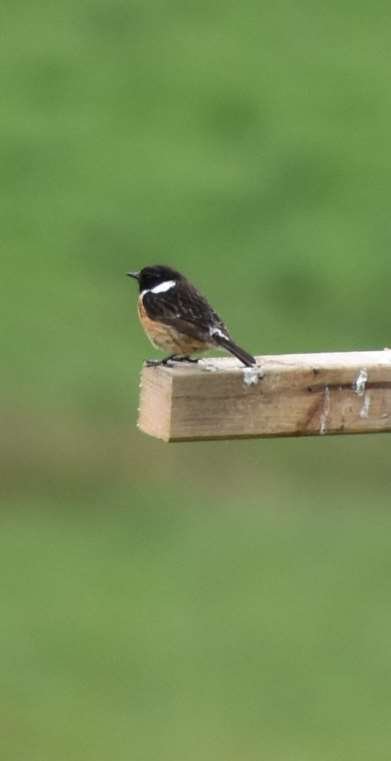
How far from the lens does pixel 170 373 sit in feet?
16.4

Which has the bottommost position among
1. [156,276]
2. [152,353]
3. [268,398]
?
[152,353]

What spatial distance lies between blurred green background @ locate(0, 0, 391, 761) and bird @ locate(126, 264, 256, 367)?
10.1 feet

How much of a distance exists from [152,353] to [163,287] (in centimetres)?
688

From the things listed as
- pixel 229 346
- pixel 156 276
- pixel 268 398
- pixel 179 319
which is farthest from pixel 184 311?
pixel 268 398

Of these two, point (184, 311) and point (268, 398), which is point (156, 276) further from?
point (268, 398)

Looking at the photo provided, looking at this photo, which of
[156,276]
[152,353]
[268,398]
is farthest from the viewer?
A: [152,353]

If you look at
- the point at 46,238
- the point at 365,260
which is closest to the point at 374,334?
the point at 365,260

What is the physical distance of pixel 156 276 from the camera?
784 cm

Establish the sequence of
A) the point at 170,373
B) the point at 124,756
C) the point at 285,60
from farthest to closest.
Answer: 1. the point at 285,60
2. the point at 124,756
3. the point at 170,373

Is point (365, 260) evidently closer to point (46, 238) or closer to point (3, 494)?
point (46, 238)

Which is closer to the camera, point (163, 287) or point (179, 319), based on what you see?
point (179, 319)

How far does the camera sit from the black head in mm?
7758

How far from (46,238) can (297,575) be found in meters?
5.75

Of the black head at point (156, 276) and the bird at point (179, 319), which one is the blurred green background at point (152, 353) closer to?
the black head at point (156, 276)
